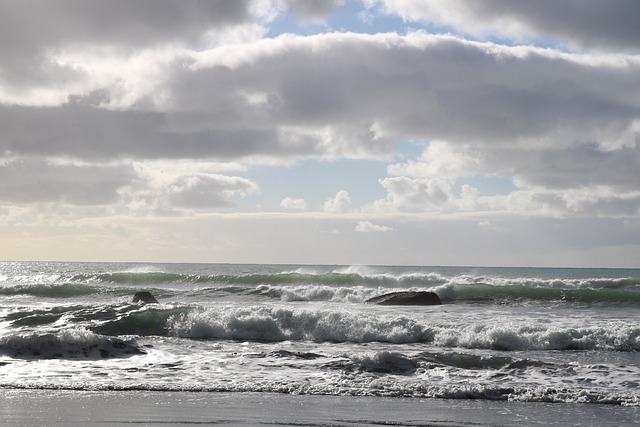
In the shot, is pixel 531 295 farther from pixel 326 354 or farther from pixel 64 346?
pixel 64 346

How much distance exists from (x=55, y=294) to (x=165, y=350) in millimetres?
27471

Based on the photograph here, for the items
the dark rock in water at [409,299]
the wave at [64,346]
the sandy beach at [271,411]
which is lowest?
the sandy beach at [271,411]

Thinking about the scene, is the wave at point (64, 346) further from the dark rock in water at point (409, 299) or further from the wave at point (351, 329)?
the dark rock in water at point (409, 299)

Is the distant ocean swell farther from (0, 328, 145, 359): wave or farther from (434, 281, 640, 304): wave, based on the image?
(0, 328, 145, 359): wave

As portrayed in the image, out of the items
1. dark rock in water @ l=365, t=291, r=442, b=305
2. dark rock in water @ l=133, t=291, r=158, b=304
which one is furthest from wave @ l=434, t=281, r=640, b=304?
dark rock in water @ l=133, t=291, r=158, b=304

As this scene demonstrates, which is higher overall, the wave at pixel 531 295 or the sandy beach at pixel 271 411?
the wave at pixel 531 295

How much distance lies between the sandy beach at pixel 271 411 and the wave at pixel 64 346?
408 cm

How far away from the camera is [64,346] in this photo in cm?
1667

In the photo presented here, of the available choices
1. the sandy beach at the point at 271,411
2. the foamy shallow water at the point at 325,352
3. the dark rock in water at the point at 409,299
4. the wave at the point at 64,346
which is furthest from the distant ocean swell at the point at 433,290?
the sandy beach at the point at 271,411

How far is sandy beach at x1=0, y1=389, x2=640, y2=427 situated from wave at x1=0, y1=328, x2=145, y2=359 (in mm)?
4078

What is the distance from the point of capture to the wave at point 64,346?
16.3 m

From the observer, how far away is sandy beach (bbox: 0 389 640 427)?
9945mm

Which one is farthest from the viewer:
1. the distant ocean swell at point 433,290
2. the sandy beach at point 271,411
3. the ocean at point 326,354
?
the distant ocean swell at point 433,290

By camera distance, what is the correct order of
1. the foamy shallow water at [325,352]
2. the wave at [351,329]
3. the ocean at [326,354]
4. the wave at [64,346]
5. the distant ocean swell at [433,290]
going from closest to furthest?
1. the ocean at [326,354]
2. the foamy shallow water at [325,352]
3. the wave at [64,346]
4. the wave at [351,329]
5. the distant ocean swell at [433,290]
